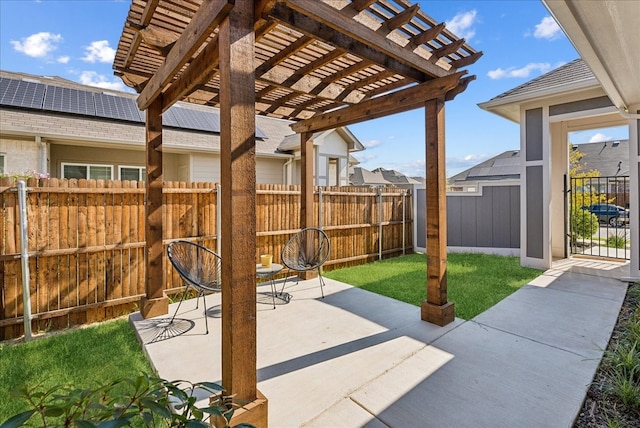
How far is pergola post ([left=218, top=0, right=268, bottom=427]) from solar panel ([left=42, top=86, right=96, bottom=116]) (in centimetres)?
744

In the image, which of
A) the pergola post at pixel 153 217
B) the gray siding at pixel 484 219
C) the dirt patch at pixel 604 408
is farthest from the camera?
the gray siding at pixel 484 219

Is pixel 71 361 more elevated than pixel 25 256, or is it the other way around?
pixel 25 256

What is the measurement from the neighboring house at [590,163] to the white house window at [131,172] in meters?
15.8

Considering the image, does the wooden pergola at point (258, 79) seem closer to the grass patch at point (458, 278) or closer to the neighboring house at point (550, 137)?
the grass patch at point (458, 278)

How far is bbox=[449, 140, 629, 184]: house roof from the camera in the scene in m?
19.0

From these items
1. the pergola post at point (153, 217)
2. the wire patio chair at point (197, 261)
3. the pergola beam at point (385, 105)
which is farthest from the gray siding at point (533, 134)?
the pergola post at point (153, 217)

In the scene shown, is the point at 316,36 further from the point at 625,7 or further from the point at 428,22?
the point at 625,7

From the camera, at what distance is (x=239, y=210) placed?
1836mm

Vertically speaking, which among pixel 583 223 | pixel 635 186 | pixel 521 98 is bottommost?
pixel 583 223

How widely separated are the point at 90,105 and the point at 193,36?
750 cm

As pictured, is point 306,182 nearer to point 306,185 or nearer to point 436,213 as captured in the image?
point 306,185

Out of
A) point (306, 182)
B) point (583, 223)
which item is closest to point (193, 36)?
point (306, 182)

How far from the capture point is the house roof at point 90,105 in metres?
6.89

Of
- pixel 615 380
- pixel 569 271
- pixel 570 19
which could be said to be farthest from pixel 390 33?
pixel 569 271
